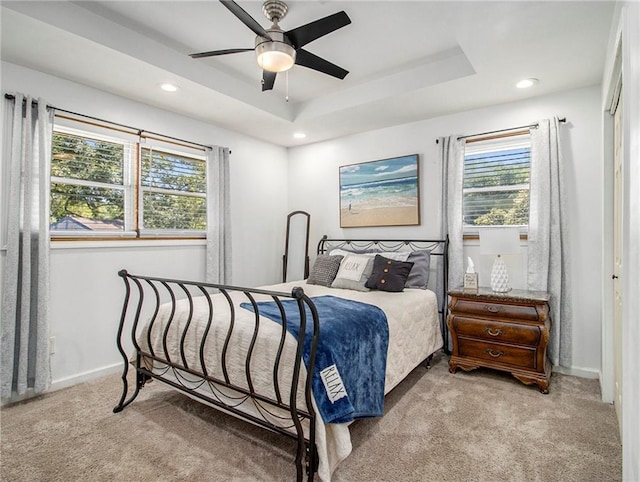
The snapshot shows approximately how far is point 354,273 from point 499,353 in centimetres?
137

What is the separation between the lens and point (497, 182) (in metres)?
3.39

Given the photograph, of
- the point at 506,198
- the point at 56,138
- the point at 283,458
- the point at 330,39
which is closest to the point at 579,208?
the point at 506,198

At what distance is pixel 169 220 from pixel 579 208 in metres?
3.81

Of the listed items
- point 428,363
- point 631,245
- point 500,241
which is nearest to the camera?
point 631,245

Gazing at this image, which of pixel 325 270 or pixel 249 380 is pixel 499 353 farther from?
pixel 249 380

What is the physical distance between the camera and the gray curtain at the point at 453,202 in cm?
343

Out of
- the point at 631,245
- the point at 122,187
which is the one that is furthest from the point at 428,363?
the point at 122,187

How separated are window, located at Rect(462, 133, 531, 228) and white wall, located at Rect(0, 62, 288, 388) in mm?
2579

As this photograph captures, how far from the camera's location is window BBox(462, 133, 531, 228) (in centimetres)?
326

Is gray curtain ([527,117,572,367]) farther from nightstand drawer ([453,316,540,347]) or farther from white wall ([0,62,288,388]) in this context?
white wall ([0,62,288,388])

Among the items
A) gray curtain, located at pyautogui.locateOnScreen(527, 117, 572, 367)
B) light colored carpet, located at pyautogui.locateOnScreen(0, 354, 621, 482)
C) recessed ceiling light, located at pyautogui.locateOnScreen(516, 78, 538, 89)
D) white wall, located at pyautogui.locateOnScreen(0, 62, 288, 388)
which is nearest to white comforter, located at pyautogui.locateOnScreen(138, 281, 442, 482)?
light colored carpet, located at pyautogui.locateOnScreen(0, 354, 621, 482)

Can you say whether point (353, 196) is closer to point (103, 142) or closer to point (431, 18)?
point (431, 18)

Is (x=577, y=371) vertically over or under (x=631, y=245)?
under

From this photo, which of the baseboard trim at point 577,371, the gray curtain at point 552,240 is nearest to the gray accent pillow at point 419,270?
the gray curtain at point 552,240
